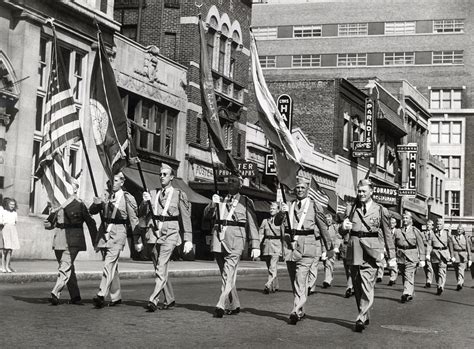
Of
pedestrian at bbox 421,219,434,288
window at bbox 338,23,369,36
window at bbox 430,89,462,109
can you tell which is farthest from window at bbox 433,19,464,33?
pedestrian at bbox 421,219,434,288

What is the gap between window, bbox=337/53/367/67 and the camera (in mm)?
82625

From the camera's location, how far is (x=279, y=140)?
48.2ft

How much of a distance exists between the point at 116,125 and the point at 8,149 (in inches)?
466

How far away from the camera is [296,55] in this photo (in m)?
83.1

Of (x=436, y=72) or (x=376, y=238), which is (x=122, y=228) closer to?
(x=376, y=238)

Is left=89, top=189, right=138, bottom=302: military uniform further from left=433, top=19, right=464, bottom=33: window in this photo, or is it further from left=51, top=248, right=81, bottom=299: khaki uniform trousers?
left=433, top=19, right=464, bottom=33: window

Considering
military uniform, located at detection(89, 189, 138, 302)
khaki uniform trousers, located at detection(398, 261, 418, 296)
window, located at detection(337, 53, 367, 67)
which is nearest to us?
military uniform, located at detection(89, 189, 138, 302)

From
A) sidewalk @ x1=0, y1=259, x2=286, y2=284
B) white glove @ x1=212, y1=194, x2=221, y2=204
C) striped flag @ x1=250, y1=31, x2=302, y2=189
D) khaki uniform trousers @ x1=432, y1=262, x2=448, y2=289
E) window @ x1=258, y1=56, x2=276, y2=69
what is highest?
window @ x1=258, y1=56, x2=276, y2=69

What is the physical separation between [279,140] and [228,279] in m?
3.49

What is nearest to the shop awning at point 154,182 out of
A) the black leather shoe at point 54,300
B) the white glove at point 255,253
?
the black leather shoe at point 54,300

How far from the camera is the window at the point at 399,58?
8250 centimetres

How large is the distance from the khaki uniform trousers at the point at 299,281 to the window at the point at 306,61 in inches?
2836

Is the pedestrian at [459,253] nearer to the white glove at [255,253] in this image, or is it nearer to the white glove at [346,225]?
the white glove at [255,253]

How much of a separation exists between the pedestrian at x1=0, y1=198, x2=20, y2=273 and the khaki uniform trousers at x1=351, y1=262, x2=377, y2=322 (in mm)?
10114
